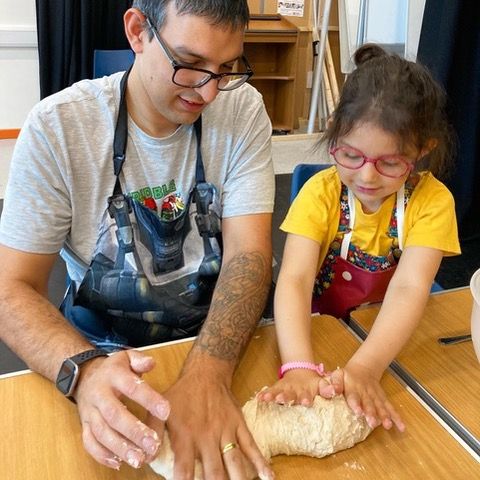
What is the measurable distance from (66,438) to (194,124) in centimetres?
74

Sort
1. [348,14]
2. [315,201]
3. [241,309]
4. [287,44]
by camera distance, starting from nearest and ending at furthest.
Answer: [241,309]
[315,201]
[348,14]
[287,44]

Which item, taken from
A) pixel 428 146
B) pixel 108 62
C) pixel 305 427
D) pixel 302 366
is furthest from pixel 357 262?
pixel 108 62

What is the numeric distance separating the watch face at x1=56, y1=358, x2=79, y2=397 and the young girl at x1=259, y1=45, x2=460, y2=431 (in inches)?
11.5

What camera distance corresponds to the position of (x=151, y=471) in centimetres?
75

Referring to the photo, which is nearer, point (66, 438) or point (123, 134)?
point (66, 438)

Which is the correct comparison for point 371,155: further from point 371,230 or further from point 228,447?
point 228,447

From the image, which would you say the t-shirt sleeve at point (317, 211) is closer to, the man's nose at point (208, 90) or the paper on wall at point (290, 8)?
the man's nose at point (208, 90)

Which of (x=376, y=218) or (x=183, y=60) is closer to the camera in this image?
(x=183, y=60)

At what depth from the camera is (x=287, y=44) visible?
16.3 feet

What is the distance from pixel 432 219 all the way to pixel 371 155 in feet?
0.76

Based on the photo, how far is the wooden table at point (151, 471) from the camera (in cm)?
75

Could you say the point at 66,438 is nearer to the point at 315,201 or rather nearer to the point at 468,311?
the point at 315,201

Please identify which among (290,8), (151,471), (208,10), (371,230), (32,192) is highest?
(290,8)

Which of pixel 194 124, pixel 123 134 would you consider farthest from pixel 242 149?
pixel 123 134
